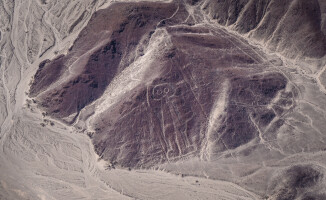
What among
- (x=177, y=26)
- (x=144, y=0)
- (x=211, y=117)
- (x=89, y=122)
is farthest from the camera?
(x=144, y=0)

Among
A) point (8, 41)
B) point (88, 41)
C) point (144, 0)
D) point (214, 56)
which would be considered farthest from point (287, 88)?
point (8, 41)

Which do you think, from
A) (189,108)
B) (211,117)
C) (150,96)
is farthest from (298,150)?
(150,96)

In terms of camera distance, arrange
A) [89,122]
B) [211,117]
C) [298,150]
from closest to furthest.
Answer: [298,150] → [211,117] → [89,122]

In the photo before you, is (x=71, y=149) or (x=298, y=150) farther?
(x=71, y=149)

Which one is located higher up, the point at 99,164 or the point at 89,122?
the point at 89,122

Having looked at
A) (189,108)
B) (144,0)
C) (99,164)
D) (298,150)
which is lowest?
(298,150)

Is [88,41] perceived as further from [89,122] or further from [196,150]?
[196,150]
